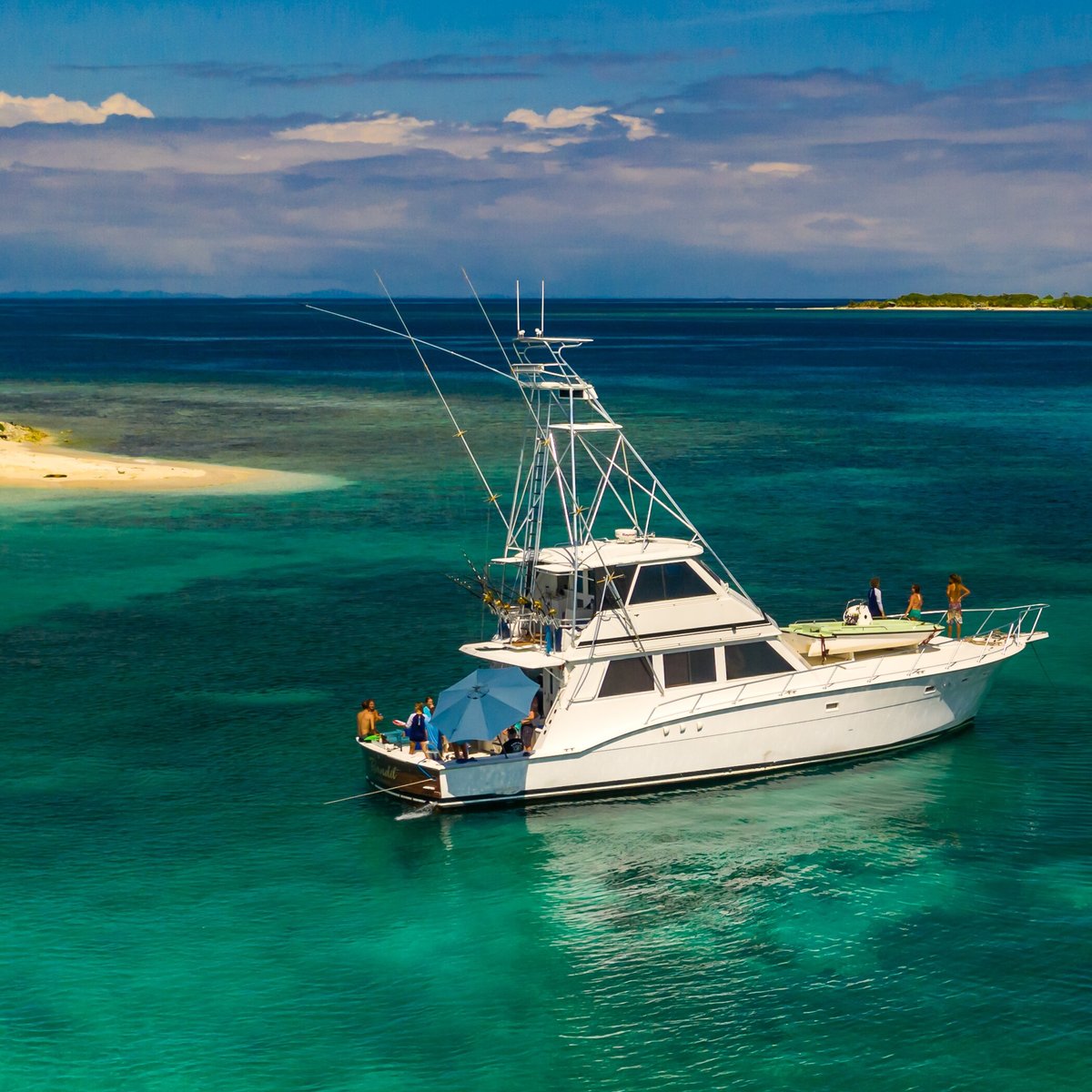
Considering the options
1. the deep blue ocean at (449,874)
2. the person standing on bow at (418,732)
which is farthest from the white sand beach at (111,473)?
the person standing on bow at (418,732)

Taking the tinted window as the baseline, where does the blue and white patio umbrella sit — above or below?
below

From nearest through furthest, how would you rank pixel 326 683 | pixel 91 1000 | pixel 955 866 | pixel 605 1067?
pixel 605 1067, pixel 91 1000, pixel 955 866, pixel 326 683

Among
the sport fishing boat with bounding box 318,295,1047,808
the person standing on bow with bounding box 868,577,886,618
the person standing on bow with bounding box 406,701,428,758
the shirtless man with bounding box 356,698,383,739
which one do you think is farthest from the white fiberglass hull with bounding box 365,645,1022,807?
the person standing on bow with bounding box 868,577,886,618

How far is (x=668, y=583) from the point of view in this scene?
27859mm

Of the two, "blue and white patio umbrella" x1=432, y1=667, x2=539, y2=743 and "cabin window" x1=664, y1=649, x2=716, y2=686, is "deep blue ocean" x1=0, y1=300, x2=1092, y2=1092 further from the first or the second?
"cabin window" x1=664, y1=649, x2=716, y2=686

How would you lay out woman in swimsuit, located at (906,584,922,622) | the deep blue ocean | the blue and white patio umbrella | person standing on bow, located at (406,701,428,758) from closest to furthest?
the deep blue ocean, the blue and white patio umbrella, person standing on bow, located at (406,701,428,758), woman in swimsuit, located at (906,584,922,622)

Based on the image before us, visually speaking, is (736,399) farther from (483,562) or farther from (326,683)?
(326,683)

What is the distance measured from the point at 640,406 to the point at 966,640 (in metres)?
77.3

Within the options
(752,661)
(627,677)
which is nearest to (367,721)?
(627,677)

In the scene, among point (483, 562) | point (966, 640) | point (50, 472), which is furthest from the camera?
point (50, 472)

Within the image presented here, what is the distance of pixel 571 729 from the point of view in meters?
26.5

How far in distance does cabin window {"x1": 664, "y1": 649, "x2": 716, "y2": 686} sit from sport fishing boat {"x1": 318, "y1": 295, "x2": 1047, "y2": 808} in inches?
1.0

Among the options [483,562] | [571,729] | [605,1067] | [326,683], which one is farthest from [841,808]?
[483,562]

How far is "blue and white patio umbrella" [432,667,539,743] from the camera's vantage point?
2522cm
